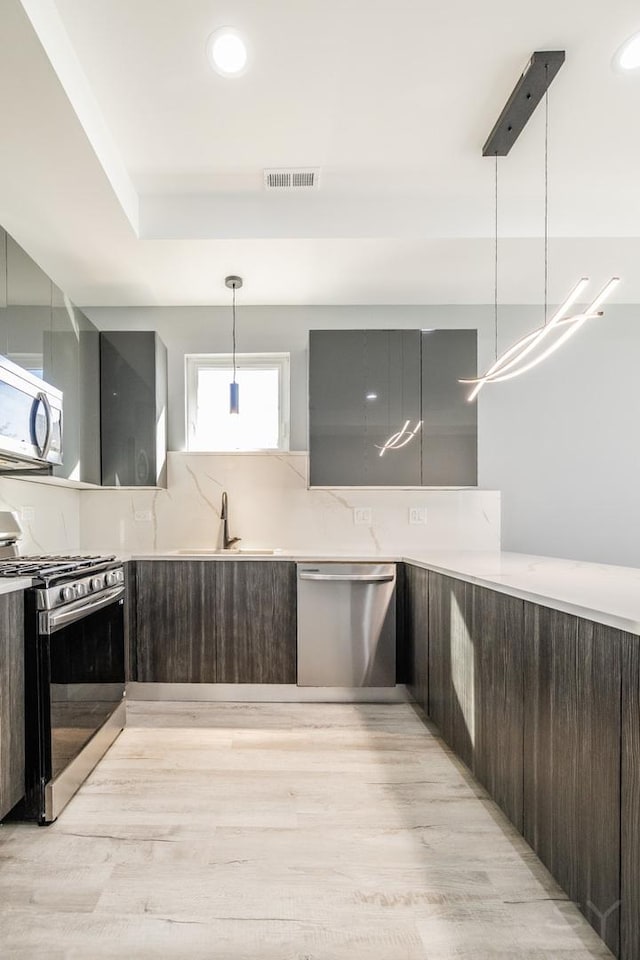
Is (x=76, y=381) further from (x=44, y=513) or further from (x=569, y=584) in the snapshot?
(x=569, y=584)

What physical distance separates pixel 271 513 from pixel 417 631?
4.25ft

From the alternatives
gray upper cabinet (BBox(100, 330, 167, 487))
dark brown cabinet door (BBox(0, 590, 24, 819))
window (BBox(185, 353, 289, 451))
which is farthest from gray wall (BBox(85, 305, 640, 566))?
dark brown cabinet door (BBox(0, 590, 24, 819))

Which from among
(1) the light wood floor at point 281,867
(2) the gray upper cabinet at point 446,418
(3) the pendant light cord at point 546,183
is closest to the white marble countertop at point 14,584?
(1) the light wood floor at point 281,867

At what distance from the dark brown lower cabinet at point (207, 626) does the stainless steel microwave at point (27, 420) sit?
0.84 meters

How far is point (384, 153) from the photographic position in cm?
235

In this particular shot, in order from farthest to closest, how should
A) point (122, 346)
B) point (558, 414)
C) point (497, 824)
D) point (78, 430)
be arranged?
point (558, 414) < point (122, 346) < point (78, 430) < point (497, 824)

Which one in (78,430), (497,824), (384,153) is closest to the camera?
(497,824)

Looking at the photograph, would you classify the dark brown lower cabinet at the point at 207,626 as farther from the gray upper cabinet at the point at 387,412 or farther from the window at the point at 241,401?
the window at the point at 241,401

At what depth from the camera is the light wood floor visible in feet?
4.22

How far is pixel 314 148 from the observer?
232 cm

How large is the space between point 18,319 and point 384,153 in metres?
1.74

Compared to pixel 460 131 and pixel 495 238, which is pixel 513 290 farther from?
pixel 460 131

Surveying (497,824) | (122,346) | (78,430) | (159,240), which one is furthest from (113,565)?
(497,824)

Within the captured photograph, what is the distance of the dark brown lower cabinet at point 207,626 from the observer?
289 cm
